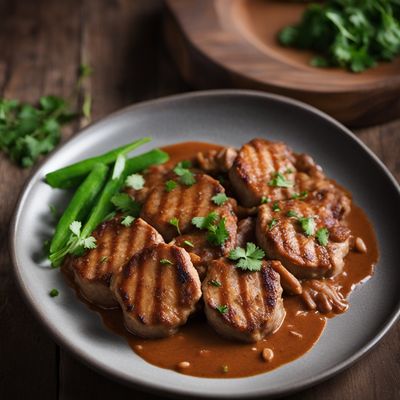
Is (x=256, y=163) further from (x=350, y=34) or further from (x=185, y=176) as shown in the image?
(x=350, y=34)

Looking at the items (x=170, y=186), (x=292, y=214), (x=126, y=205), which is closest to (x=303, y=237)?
(x=292, y=214)

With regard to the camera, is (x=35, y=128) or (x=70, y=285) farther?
(x=35, y=128)

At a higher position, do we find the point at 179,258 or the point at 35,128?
the point at 179,258

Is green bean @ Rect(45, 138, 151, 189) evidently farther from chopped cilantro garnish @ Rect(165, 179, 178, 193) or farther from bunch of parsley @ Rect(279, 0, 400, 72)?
bunch of parsley @ Rect(279, 0, 400, 72)

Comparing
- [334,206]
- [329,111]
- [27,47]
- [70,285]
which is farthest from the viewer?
[27,47]

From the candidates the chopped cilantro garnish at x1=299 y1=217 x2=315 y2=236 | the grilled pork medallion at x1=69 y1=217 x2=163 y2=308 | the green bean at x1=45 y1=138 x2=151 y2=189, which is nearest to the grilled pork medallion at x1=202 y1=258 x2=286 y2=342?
the chopped cilantro garnish at x1=299 y1=217 x2=315 y2=236

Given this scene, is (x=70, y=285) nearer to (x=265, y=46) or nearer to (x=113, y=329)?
(x=113, y=329)

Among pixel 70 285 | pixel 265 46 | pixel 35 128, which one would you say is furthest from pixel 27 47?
pixel 70 285
